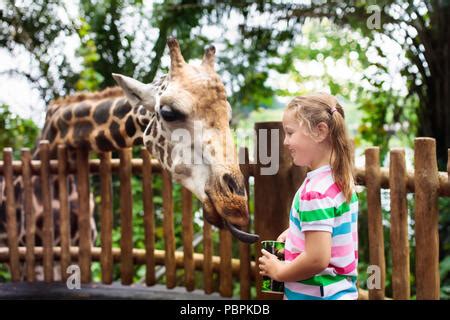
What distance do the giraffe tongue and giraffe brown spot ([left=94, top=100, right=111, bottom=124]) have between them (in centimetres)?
114

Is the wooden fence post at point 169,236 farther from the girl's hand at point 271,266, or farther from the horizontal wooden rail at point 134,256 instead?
the girl's hand at point 271,266

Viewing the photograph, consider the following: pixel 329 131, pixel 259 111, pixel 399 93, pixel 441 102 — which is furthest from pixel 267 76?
pixel 329 131

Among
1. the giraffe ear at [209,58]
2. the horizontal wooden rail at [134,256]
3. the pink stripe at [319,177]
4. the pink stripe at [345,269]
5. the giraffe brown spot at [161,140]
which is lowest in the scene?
the horizontal wooden rail at [134,256]

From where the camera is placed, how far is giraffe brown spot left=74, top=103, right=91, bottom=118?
→ 302 centimetres

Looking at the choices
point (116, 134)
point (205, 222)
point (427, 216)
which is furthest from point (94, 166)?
point (427, 216)

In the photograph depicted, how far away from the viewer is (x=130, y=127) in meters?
2.78

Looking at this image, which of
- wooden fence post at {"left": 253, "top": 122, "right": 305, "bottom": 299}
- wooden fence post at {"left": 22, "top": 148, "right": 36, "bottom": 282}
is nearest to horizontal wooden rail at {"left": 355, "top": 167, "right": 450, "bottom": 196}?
wooden fence post at {"left": 253, "top": 122, "right": 305, "bottom": 299}

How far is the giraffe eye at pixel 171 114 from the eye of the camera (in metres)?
2.29

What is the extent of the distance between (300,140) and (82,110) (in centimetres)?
183

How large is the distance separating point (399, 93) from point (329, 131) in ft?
12.2

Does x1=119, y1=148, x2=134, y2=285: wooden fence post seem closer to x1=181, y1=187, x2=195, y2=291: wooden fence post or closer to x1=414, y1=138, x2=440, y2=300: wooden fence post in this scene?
x1=181, y1=187, x2=195, y2=291: wooden fence post

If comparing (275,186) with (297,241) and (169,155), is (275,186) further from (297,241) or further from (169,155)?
(297,241)

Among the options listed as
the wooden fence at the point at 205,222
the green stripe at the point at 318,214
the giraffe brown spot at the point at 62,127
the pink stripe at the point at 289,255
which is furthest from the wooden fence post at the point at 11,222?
the green stripe at the point at 318,214
